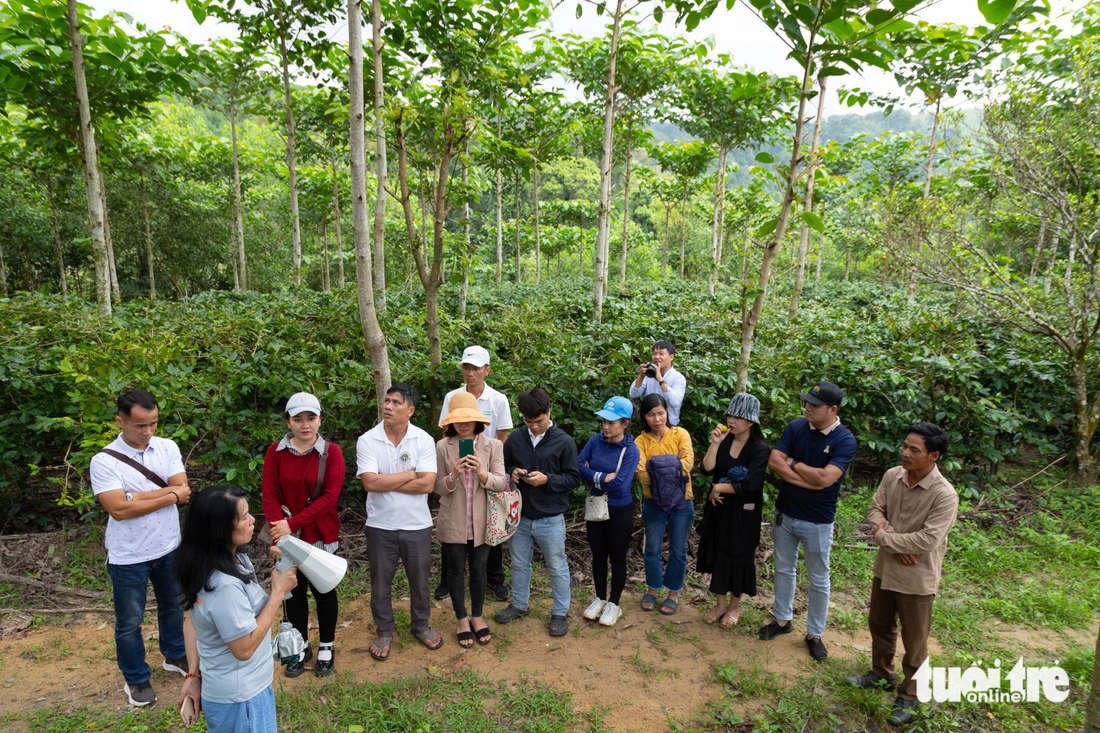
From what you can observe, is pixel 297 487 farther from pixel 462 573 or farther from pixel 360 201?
pixel 360 201

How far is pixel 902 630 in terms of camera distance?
2.96 metres

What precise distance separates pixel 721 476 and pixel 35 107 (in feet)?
24.7

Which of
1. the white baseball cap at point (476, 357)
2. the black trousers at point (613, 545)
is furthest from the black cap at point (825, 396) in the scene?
the white baseball cap at point (476, 357)

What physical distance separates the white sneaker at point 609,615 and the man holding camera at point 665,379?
1477mm

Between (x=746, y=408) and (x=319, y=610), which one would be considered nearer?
(x=319, y=610)

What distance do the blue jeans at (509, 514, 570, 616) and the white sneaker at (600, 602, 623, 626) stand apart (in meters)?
0.26

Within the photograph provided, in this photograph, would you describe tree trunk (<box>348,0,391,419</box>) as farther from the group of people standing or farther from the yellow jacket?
the yellow jacket

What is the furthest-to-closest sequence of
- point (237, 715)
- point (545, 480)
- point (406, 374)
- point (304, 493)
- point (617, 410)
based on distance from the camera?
point (406, 374) → point (617, 410) → point (545, 480) → point (304, 493) → point (237, 715)

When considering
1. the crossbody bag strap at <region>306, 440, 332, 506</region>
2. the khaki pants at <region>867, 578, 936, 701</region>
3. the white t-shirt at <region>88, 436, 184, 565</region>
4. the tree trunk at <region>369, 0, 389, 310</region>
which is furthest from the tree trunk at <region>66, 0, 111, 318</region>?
the khaki pants at <region>867, 578, 936, 701</region>

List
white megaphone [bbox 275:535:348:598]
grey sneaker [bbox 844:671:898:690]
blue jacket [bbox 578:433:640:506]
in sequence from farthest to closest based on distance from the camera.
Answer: blue jacket [bbox 578:433:640:506], grey sneaker [bbox 844:671:898:690], white megaphone [bbox 275:535:348:598]

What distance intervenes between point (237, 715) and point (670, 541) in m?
2.74

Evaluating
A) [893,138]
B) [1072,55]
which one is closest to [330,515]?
[1072,55]

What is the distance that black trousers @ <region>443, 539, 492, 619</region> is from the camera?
3.60 metres

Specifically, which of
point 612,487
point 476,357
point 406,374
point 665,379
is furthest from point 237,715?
point 665,379
